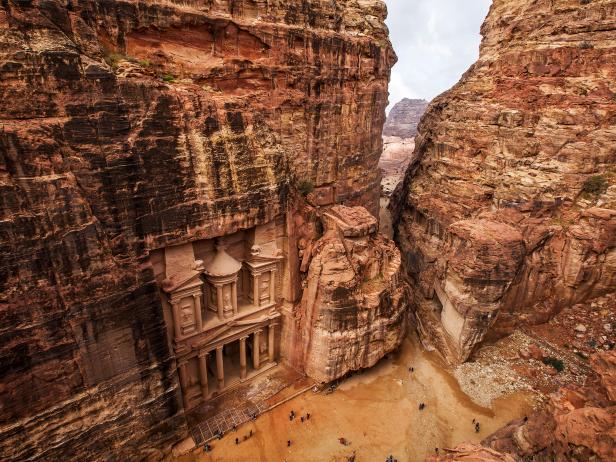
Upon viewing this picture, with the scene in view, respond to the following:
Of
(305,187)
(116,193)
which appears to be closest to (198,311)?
(116,193)

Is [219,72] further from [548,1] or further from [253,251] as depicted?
[548,1]

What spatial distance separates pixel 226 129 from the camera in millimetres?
14836

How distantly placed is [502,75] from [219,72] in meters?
19.0

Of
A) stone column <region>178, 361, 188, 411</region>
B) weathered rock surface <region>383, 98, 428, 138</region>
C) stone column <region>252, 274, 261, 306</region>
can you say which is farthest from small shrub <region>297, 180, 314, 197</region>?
weathered rock surface <region>383, 98, 428, 138</region>

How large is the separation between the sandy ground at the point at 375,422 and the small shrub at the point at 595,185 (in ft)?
38.1

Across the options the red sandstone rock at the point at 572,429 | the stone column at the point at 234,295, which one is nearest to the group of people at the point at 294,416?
the stone column at the point at 234,295

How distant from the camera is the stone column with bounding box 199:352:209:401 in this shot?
17500mm

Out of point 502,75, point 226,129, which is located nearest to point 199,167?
point 226,129

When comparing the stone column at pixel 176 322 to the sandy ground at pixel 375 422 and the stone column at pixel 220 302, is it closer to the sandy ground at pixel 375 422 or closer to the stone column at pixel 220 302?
the stone column at pixel 220 302

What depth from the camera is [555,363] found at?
774 inches

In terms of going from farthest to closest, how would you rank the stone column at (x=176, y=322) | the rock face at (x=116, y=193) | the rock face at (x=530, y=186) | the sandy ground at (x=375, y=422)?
the rock face at (x=530, y=186)
the sandy ground at (x=375, y=422)
the stone column at (x=176, y=322)
the rock face at (x=116, y=193)

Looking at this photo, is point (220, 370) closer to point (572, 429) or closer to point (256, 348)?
point (256, 348)

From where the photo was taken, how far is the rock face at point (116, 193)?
35.4 feet

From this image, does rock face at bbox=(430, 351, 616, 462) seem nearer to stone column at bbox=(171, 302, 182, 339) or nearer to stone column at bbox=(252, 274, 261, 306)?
stone column at bbox=(252, 274, 261, 306)
